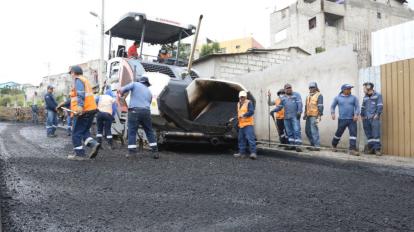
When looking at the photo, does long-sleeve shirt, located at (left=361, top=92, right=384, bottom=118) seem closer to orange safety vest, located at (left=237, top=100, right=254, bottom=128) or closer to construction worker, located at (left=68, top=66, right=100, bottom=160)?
orange safety vest, located at (left=237, top=100, right=254, bottom=128)

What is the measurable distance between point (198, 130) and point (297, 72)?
392 centimetres

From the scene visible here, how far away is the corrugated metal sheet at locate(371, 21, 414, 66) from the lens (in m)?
7.25

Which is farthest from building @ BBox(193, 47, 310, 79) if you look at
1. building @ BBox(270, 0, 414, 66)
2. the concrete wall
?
building @ BBox(270, 0, 414, 66)

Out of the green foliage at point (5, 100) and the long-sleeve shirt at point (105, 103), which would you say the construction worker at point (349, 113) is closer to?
the long-sleeve shirt at point (105, 103)

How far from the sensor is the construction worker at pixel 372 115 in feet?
23.5

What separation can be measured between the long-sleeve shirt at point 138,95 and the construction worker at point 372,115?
403cm

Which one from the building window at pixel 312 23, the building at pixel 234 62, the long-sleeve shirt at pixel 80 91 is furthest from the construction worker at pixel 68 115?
the building window at pixel 312 23

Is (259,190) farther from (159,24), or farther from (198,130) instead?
(159,24)

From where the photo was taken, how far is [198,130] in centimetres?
711

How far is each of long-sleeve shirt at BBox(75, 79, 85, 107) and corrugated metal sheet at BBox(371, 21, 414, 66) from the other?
5.59 metres

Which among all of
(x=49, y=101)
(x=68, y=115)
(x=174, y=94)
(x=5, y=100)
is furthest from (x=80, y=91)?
(x=5, y=100)

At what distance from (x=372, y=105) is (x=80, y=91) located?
16.9ft

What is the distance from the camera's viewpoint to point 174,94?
7109 millimetres

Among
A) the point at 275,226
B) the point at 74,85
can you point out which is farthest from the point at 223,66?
the point at 275,226
